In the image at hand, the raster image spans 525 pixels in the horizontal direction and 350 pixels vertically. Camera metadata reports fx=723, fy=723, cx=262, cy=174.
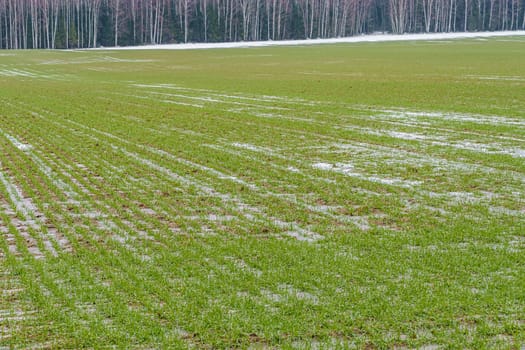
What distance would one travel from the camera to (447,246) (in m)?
10.6

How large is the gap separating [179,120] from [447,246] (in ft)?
55.3

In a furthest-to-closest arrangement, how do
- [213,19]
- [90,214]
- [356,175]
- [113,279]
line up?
[213,19] < [356,175] < [90,214] < [113,279]

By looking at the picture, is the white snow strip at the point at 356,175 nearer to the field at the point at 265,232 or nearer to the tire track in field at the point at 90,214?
the field at the point at 265,232

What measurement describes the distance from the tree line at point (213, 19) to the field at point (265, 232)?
114 meters

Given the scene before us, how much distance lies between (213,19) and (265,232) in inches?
5195

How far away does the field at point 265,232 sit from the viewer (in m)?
7.95

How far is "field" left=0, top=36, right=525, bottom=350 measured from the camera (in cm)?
795

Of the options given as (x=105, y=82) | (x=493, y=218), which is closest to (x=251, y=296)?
Answer: (x=493, y=218)

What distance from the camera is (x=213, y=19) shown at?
5492 inches

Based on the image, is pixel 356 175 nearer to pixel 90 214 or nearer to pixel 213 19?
pixel 90 214

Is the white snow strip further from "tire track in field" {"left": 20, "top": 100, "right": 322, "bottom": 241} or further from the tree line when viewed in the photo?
the tree line

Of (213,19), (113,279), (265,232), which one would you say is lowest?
(113,279)

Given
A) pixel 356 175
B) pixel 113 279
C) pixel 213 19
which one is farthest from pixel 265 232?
pixel 213 19

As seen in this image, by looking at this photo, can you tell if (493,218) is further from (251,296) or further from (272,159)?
(272,159)
